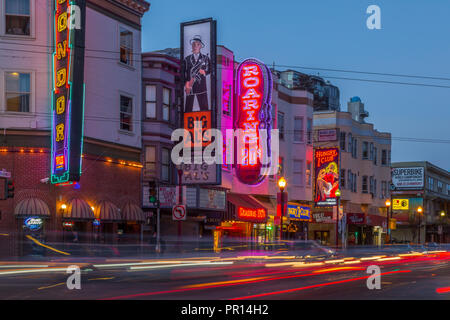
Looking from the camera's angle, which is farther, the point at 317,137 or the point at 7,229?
the point at 317,137

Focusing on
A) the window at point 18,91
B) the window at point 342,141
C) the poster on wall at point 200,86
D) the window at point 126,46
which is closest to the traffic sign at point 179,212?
the poster on wall at point 200,86

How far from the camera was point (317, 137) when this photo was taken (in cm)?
5578

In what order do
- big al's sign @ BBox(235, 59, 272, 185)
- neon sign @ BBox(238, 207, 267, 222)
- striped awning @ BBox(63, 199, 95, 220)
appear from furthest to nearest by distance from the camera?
big al's sign @ BBox(235, 59, 272, 185)
neon sign @ BBox(238, 207, 267, 222)
striped awning @ BBox(63, 199, 95, 220)

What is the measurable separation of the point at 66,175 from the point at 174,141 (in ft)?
29.2

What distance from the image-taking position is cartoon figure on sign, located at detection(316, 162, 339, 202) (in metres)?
52.4

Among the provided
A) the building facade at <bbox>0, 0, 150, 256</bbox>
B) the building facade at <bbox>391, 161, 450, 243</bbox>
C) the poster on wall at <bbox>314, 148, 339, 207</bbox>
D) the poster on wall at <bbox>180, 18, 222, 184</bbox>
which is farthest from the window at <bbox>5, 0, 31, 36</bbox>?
the building facade at <bbox>391, 161, 450, 243</bbox>

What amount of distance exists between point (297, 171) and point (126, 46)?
61.8 feet

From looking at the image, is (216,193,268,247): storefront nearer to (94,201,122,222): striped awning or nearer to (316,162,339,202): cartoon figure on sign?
(94,201,122,222): striped awning

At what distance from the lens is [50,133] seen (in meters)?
31.2


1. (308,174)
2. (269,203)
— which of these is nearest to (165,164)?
(269,203)

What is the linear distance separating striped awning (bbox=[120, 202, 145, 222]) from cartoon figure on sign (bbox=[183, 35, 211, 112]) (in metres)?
6.12
